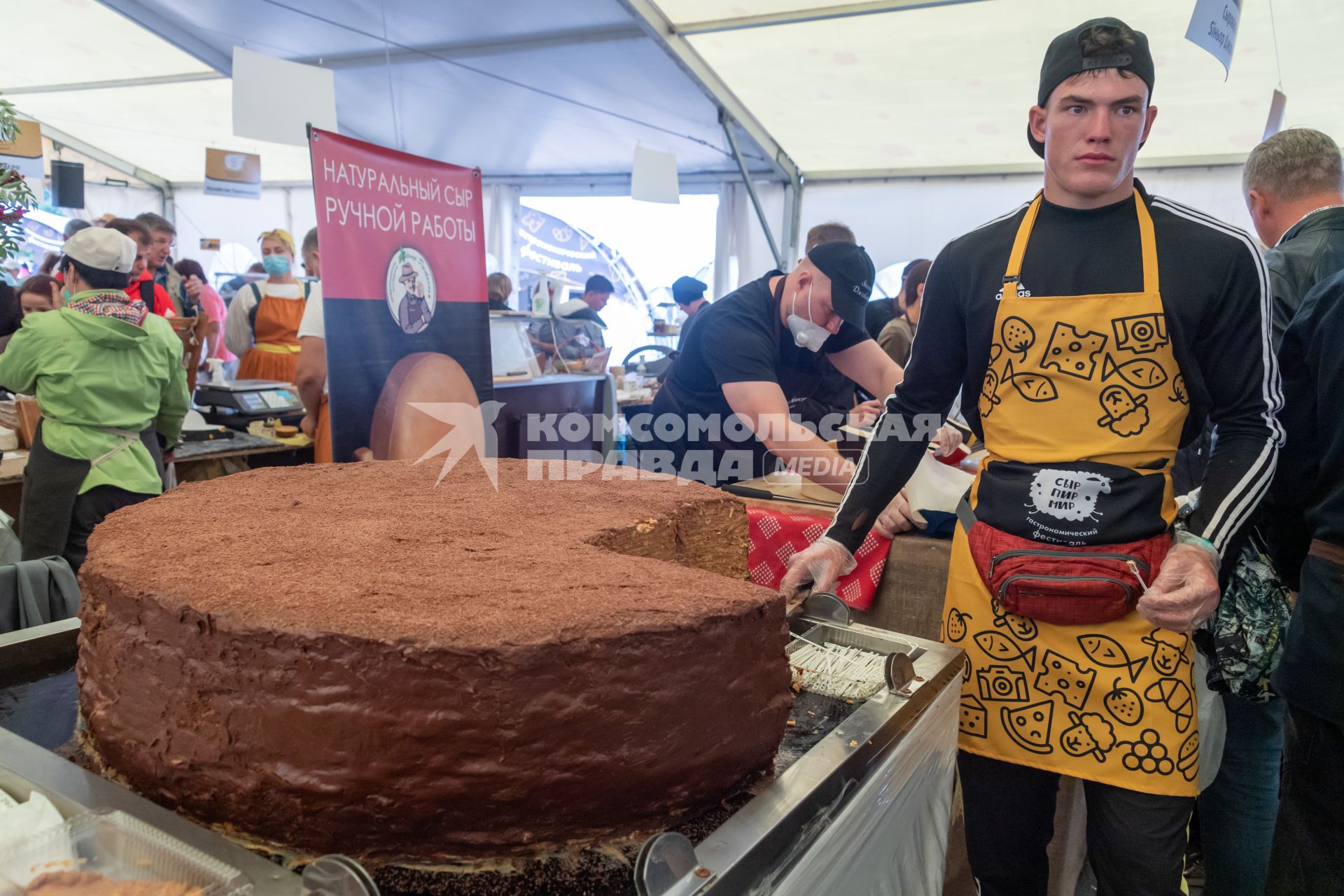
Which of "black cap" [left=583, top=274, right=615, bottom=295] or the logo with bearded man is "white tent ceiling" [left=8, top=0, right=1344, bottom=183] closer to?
"black cap" [left=583, top=274, right=615, bottom=295]

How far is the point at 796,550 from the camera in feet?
8.00

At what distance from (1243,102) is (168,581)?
726 centimetres

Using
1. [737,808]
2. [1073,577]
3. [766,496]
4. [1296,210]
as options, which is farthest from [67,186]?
[1296,210]

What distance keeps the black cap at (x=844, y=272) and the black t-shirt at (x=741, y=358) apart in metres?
Answer: 0.10

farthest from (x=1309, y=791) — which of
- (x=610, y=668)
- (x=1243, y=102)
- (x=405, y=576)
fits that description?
(x=1243, y=102)

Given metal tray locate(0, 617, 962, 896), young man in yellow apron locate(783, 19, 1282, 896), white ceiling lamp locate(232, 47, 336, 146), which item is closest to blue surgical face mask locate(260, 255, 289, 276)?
white ceiling lamp locate(232, 47, 336, 146)

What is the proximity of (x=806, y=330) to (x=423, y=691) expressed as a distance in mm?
1945

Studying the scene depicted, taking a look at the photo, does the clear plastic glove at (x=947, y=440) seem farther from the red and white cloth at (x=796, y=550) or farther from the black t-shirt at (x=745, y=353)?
the black t-shirt at (x=745, y=353)

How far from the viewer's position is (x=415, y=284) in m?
2.82

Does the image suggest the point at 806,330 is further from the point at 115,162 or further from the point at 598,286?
the point at 115,162

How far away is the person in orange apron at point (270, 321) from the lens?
4.92m

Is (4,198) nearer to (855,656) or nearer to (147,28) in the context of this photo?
(855,656)

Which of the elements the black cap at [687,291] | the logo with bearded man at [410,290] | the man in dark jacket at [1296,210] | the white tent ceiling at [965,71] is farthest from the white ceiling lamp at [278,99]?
the black cap at [687,291]

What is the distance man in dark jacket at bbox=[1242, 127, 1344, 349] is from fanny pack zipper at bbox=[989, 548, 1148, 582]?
93cm
